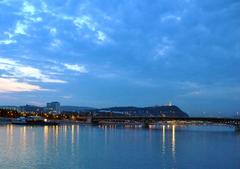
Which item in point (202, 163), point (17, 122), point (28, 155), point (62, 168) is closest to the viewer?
point (62, 168)

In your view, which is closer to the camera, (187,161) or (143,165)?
(143,165)

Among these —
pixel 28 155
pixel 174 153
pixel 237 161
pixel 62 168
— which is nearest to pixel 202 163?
pixel 237 161

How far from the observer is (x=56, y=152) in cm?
4928

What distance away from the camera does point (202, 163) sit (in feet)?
140

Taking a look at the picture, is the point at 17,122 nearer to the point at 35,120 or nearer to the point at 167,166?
the point at 35,120

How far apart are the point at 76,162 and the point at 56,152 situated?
932 centimetres

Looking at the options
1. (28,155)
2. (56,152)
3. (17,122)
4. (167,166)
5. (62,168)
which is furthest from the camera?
(17,122)

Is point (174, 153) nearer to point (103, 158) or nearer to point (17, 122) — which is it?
point (103, 158)

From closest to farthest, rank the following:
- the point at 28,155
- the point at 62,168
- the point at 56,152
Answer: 1. the point at 62,168
2. the point at 28,155
3. the point at 56,152

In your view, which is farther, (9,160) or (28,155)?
(28,155)

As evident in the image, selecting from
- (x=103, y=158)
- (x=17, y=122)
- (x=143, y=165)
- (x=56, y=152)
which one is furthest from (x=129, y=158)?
(x=17, y=122)

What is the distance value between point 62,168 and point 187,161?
1390cm

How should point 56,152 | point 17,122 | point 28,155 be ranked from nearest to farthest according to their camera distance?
point 28,155 < point 56,152 < point 17,122

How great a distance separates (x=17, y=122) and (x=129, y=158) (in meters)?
133
